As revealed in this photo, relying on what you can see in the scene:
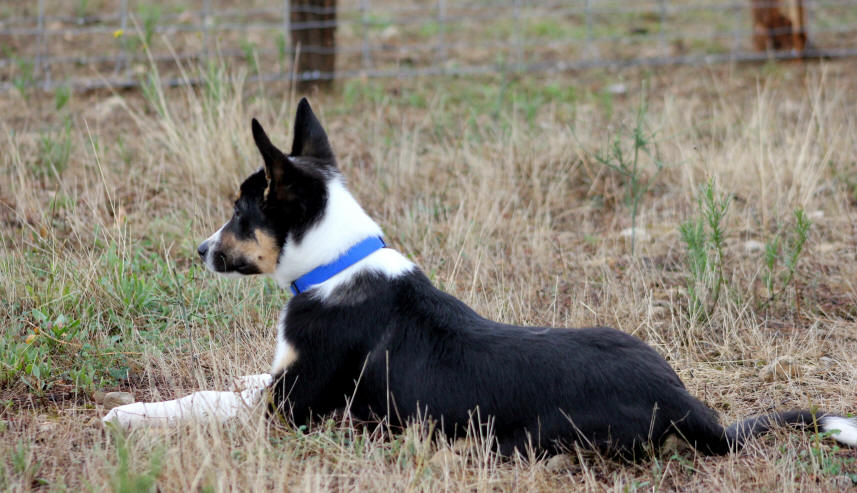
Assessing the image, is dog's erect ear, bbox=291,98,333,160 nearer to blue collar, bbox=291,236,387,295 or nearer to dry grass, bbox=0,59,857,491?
blue collar, bbox=291,236,387,295

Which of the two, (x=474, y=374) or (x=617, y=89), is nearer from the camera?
(x=474, y=374)

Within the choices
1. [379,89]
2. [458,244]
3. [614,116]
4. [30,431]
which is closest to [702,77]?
[614,116]

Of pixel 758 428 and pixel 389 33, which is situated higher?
pixel 389 33

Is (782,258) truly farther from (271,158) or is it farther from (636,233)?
(271,158)

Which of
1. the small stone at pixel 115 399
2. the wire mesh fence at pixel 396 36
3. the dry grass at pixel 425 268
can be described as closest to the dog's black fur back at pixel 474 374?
the dry grass at pixel 425 268

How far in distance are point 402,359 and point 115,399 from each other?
54.7 inches

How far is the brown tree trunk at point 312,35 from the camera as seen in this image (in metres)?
9.34

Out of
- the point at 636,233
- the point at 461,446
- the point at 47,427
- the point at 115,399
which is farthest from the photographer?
the point at 636,233

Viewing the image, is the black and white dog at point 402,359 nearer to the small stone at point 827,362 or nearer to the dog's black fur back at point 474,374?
the dog's black fur back at point 474,374

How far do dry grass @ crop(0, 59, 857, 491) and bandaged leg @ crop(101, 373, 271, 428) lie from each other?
12 centimetres

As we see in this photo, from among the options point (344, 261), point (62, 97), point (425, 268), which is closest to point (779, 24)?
point (425, 268)

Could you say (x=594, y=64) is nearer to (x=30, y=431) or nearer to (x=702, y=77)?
(x=702, y=77)

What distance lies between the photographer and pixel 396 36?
12320 mm

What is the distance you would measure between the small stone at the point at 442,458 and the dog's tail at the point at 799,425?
44.3 inches
